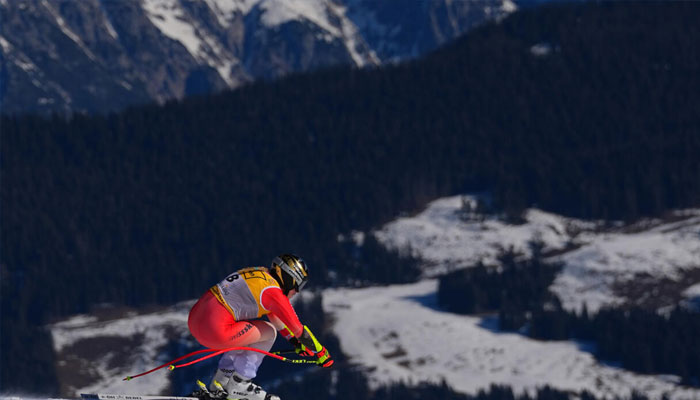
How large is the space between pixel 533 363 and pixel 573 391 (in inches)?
508

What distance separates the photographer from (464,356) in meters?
171

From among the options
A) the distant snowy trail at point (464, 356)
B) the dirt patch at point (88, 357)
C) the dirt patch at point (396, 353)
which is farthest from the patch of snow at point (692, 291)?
the dirt patch at point (88, 357)

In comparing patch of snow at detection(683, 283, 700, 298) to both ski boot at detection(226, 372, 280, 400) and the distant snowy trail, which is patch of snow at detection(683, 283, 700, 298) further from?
ski boot at detection(226, 372, 280, 400)

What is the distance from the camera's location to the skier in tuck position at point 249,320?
23547mm

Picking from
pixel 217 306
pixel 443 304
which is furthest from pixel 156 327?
pixel 217 306

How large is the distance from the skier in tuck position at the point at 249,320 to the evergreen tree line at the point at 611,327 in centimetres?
14883

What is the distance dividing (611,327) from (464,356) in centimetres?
2102

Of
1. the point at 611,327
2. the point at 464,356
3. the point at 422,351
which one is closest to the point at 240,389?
the point at 464,356

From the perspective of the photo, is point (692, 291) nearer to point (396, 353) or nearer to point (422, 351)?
point (422, 351)

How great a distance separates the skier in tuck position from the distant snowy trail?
13814cm

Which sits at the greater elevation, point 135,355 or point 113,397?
point 113,397

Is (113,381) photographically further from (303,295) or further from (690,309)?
(690,309)

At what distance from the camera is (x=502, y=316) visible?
187 meters

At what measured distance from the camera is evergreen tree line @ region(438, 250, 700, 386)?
566ft
